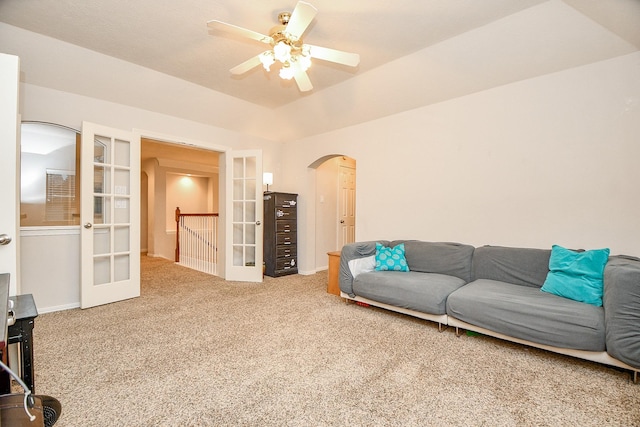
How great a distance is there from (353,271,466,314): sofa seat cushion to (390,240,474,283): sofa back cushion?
13 cm

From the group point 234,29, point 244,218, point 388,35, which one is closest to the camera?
point 234,29

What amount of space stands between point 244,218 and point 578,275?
4.01 m

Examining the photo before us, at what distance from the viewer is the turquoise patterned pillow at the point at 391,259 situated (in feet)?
11.2

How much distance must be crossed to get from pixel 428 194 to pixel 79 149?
4.21 metres

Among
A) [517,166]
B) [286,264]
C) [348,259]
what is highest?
[517,166]

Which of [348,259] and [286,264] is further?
[286,264]

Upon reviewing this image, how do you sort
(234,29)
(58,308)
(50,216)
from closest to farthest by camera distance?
(234,29), (58,308), (50,216)

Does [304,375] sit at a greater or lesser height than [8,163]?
lesser

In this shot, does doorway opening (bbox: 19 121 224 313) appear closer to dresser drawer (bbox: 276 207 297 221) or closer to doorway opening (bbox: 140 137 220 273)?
dresser drawer (bbox: 276 207 297 221)

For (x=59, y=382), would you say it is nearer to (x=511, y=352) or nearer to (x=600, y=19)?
(x=511, y=352)

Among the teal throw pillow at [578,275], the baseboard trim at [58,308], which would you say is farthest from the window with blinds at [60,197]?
the teal throw pillow at [578,275]

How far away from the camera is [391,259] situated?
135 inches

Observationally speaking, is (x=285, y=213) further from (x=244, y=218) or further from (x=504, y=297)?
(x=504, y=297)

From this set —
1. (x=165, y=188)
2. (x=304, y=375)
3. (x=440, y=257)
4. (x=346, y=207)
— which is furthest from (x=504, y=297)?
(x=165, y=188)
